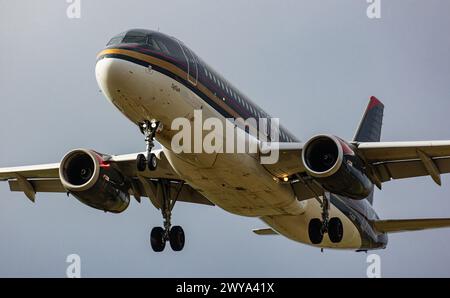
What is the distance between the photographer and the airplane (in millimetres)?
26672

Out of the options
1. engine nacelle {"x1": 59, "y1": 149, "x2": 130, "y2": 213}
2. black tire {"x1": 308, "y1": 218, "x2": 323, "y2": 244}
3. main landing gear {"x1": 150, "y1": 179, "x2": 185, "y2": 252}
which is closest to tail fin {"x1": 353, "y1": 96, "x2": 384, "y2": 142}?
black tire {"x1": 308, "y1": 218, "x2": 323, "y2": 244}

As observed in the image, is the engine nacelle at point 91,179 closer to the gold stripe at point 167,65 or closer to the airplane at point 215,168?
the airplane at point 215,168

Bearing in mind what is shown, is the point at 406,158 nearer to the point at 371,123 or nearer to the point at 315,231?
the point at 315,231

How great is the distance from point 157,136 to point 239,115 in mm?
3240

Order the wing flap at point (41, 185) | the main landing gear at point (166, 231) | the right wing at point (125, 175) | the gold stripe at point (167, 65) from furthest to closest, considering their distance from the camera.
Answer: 1. the wing flap at point (41, 185)
2. the main landing gear at point (166, 231)
3. the right wing at point (125, 175)
4. the gold stripe at point (167, 65)

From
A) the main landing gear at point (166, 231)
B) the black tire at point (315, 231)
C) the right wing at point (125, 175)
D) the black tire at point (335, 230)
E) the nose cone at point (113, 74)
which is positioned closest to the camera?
the nose cone at point (113, 74)

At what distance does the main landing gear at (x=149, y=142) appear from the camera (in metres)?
26.7

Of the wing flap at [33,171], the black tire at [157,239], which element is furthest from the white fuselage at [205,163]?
the wing flap at [33,171]

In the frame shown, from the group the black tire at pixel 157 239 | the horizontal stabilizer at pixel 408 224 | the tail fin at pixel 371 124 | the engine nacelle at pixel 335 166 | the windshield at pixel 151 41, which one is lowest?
the black tire at pixel 157 239

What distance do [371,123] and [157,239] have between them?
13.5 metres

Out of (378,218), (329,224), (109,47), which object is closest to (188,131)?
(109,47)

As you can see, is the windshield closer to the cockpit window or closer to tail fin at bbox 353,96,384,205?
the cockpit window

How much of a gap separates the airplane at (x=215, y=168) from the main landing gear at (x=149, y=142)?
0.03m

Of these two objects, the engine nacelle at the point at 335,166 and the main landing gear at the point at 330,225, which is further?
the main landing gear at the point at 330,225
